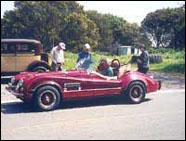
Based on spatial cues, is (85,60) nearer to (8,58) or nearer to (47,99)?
(47,99)

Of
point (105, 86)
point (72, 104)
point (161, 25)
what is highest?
point (161, 25)

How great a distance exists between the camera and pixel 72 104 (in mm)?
9258

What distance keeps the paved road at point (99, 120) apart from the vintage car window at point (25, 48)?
479 cm

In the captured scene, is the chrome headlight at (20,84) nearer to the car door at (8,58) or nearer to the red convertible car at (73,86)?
the red convertible car at (73,86)

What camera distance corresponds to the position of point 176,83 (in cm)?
1361

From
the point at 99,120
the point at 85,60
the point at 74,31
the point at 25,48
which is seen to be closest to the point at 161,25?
the point at 74,31

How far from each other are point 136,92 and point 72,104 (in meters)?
1.88

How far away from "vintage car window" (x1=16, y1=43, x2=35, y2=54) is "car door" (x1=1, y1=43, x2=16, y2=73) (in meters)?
0.20

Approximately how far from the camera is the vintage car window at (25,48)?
14.3m

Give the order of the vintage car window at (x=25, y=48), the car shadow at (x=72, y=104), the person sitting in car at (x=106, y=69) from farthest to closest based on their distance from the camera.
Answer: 1. the vintage car window at (x=25, y=48)
2. the person sitting in car at (x=106, y=69)
3. the car shadow at (x=72, y=104)

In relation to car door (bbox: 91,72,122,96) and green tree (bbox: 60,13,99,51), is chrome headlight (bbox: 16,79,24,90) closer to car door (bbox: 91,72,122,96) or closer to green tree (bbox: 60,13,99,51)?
car door (bbox: 91,72,122,96)

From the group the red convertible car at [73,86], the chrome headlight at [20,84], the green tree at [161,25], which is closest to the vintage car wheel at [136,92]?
the red convertible car at [73,86]

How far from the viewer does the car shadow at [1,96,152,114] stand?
8578 millimetres

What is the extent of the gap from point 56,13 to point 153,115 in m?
36.6
